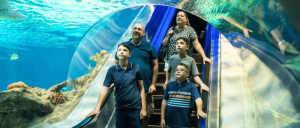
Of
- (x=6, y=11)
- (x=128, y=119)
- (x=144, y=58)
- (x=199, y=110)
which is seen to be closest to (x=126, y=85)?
(x=128, y=119)

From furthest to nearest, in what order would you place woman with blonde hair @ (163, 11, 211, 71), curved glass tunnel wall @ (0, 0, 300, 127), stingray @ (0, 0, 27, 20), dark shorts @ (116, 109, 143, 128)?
1. woman with blonde hair @ (163, 11, 211, 71)
2. dark shorts @ (116, 109, 143, 128)
3. stingray @ (0, 0, 27, 20)
4. curved glass tunnel wall @ (0, 0, 300, 127)

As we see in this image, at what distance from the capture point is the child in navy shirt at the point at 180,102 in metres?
2.28

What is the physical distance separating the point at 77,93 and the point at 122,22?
2.43 metres

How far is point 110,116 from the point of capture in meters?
2.95

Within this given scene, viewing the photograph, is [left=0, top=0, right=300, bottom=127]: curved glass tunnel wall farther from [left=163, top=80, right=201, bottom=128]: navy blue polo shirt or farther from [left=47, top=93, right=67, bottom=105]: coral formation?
[left=47, top=93, right=67, bottom=105]: coral formation

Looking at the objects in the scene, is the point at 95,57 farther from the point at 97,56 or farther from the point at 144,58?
the point at 144,58

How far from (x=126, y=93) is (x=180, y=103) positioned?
0.69m

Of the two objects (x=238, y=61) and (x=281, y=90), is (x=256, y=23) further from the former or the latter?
(x=238, y=61)

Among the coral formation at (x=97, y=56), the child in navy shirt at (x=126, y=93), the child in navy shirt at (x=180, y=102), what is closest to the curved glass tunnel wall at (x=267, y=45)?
the child in navy shirt at (x=180, y=102)

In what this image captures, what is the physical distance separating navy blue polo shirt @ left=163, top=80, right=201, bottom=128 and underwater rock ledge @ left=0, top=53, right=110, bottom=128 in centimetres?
156

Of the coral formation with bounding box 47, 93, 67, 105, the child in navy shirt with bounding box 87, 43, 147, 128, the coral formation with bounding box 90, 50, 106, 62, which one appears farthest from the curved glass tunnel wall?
the coral formation with bounding box 90, 50, 106, 62

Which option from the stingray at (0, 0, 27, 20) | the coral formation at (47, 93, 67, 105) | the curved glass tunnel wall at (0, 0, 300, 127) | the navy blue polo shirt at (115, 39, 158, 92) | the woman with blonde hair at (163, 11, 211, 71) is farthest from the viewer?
the woman with blonde hair at (163, 11, 211, 71)

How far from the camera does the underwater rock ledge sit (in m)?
2.33

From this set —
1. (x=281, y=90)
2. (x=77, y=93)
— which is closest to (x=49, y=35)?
(x=77, y=93)
